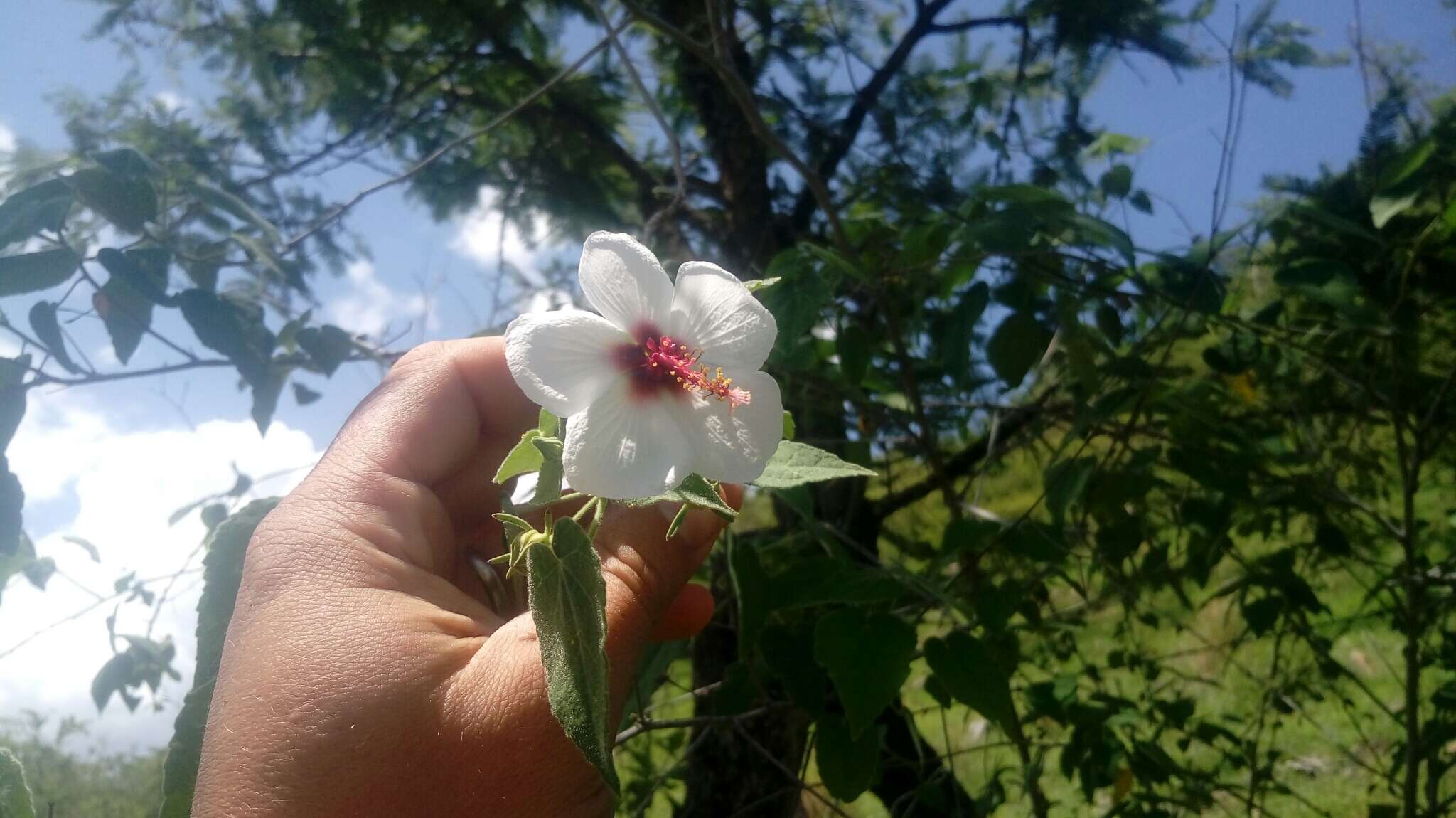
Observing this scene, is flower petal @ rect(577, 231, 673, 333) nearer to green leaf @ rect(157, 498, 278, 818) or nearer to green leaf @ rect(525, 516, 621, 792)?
green leaf @ rect(525, 516, 621, 792)

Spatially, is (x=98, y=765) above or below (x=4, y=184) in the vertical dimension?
below

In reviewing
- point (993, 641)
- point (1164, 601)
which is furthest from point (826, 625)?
point (1164, 601)

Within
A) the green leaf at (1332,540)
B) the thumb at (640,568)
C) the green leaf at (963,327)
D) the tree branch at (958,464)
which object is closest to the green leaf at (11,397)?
the thumb at (640,568)

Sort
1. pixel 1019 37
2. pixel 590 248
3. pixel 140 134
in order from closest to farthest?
1. pixel 590 248
2. pixel 140 134
3. pixel 1019 37

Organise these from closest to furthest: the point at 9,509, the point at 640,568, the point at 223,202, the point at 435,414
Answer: the point at 640,568, the point at 435,414, the point at 9,509, the point at 223,202

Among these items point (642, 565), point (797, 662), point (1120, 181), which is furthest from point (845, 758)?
point (1120, 181)

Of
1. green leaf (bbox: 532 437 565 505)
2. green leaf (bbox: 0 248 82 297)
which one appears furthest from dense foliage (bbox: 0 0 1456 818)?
green leaf (bbox: 532 437 565 505)

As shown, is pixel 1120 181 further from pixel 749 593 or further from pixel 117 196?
pixel 117 196

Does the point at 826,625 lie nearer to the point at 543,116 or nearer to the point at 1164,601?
the point at 543,116
